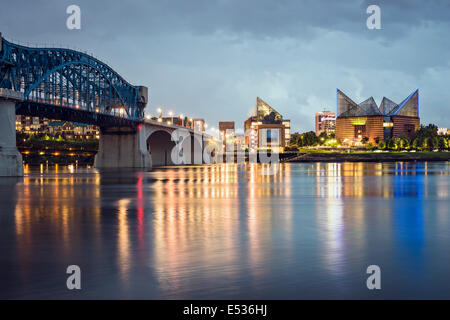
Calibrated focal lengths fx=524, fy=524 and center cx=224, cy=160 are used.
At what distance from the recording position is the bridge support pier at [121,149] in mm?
112125

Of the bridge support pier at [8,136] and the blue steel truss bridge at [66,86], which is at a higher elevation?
the blue steel truss bridge at [66,86]

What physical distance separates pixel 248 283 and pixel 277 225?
9732mm

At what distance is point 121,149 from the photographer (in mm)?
113562

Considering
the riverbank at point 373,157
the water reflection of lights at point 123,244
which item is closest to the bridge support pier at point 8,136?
the water reflection of lights at point 123,244

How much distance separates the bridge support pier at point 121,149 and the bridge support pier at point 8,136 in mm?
47495

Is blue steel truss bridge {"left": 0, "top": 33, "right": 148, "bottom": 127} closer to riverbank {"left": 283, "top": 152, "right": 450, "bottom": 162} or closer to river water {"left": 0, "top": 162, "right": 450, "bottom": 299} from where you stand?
river water {"left": 0, "top": 162, "right": 450, "bottom": 299}

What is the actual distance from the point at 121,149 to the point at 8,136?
176ft

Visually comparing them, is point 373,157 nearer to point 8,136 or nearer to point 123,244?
point 8,136

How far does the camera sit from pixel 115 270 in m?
12.6

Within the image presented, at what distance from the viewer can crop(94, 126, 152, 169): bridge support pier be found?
112 m

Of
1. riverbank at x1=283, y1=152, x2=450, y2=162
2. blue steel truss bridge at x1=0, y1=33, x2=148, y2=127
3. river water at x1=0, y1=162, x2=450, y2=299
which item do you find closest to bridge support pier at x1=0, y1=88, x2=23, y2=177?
blue steel truss bridge at x1=0, y1=33, x2=148, y2=127

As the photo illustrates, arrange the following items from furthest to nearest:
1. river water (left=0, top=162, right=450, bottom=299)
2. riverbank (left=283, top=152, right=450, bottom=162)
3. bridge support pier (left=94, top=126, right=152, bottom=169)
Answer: riverbank (left=283, top=152, right=450, bottom=162), bridge support pier (left=94, top=126, right=152, bottom=169), river water (left=0, top=162, right=450, bottom=299)

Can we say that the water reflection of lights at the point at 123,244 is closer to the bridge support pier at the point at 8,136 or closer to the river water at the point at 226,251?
the river water at the point at 226,251

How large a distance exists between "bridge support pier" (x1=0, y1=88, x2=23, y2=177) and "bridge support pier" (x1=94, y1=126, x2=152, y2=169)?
47.5m
